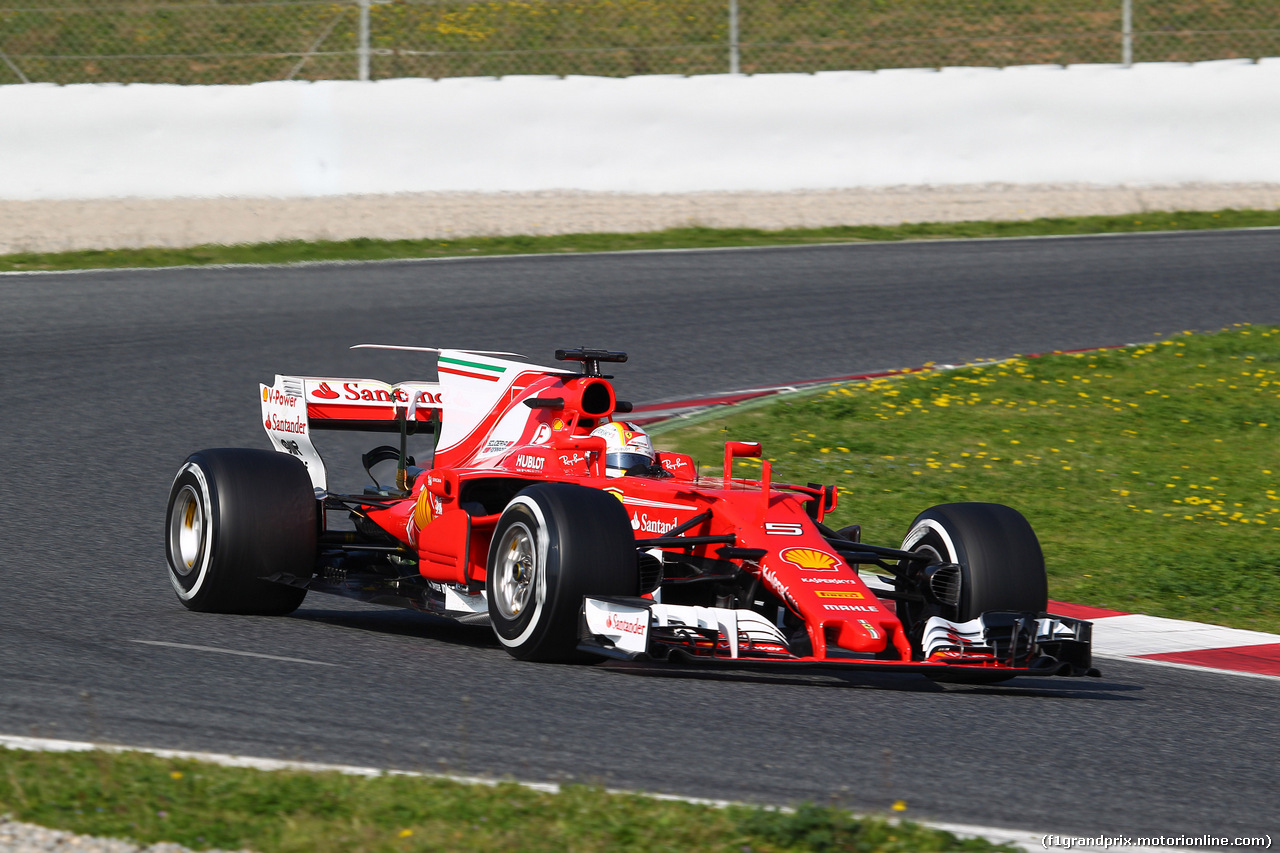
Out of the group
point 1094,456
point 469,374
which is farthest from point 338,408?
point 1094,456

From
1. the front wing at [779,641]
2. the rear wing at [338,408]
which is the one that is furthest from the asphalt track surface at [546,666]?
the rear wing at [338,408]

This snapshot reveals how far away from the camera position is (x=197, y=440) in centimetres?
1238

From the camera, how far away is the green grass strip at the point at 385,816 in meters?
4.51

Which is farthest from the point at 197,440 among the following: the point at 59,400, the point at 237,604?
the point at 237,604

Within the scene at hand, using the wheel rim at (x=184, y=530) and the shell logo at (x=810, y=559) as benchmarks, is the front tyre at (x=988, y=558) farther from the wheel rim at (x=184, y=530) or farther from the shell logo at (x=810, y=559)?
the wheel rim at (x=184, y=530)

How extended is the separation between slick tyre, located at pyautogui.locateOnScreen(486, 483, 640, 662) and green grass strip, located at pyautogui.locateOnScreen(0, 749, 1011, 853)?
1.89 m

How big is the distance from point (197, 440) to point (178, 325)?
3.21 meters

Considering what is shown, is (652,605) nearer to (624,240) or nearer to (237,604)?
(237,604)

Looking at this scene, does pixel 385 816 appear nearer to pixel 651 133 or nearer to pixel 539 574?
pixel 539 574

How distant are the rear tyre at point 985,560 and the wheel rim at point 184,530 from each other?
342 cm

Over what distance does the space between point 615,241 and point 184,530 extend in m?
11.4

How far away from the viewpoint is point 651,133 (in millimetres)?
19688

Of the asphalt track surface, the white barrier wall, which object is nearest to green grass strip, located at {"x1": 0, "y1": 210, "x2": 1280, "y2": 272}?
the white barrier wall

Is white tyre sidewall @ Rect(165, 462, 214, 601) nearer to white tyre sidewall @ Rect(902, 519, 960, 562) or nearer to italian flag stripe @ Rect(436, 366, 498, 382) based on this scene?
italian flag stripe @ Rect(436, 366, 498, 382)
